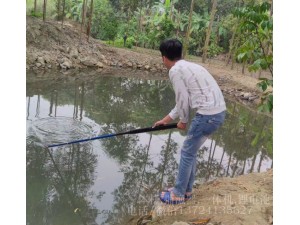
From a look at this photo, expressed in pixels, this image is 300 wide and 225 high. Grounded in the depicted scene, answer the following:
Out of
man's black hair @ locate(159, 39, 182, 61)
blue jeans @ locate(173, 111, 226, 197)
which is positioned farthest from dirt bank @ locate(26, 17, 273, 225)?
man's black hair @ locate(159, 39, 182, 61)

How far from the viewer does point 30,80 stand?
8.59 meters

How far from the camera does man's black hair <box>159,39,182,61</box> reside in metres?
2.85

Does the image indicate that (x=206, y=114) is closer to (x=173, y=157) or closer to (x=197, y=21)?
(x=173, y=157)

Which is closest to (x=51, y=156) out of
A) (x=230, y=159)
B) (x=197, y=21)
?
(x=230, y=159)

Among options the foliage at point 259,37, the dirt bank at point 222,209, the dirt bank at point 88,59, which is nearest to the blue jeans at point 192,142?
the dirt bank at point 222,209

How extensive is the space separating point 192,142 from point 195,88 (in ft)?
1.62

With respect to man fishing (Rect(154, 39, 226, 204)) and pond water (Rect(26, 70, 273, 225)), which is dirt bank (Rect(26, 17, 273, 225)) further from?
man fishing (Rect(154, 39, 226, 204))

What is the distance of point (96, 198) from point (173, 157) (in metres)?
1.67

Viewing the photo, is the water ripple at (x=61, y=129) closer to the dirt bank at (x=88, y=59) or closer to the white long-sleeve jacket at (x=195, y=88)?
the white long-sleeve jacket at (x=195, y=88)

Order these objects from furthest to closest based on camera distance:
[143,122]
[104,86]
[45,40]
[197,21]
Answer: [197,21], [45,40], [104,86], [143,122]

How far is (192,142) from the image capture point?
3018 mm

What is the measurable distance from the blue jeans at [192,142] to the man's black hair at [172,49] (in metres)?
0.54

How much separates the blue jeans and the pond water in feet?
1.72

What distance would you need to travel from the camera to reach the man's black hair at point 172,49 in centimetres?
285
